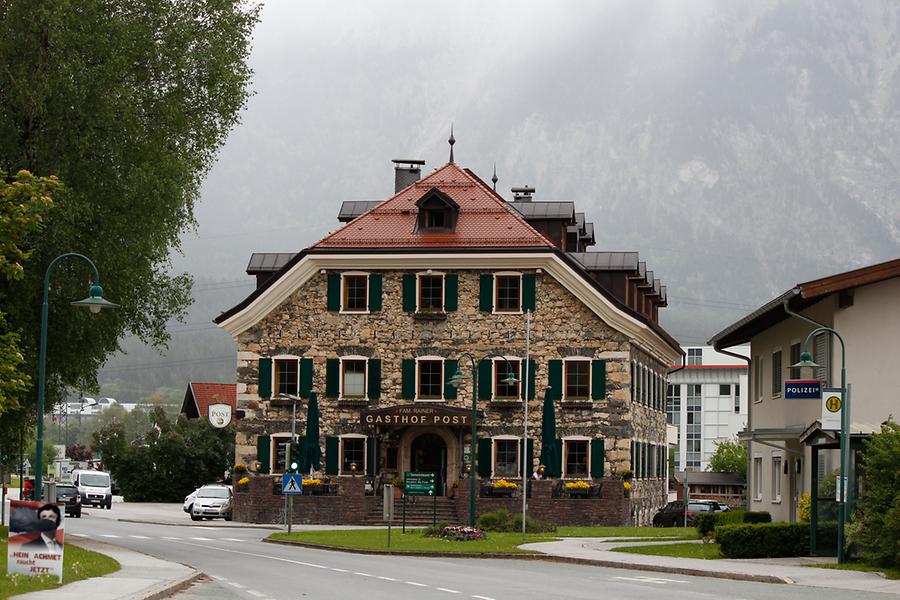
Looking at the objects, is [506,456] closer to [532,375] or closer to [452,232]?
[532,375]

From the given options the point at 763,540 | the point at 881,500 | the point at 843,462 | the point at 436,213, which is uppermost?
the point at 436,213

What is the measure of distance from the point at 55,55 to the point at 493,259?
24.1 metres

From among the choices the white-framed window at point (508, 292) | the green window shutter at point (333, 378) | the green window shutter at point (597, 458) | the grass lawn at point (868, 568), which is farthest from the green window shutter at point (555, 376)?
the grass lawn at point (868, 568)

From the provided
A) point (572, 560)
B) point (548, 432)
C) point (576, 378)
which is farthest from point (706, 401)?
Result: point (572, 560)

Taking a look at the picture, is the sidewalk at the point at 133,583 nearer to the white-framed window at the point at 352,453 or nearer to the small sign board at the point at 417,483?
the small sign board at the point at 417,483

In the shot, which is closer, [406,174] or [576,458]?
[576,458]

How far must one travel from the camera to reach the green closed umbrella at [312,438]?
53750mm

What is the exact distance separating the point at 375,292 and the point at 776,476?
65.9 feet

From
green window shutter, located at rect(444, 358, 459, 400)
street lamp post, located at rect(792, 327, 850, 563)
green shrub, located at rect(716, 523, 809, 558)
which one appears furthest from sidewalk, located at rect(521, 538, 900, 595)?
green window shutter, located at rect(444, 358, 459, 400)

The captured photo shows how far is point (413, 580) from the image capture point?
26.1m

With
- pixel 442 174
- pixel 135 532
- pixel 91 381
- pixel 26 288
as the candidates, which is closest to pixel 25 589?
pixel 26 288

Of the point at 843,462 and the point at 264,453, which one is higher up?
the point at 843,462

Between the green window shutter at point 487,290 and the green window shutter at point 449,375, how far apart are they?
2.45 metres

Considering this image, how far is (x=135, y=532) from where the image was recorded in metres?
47.2
